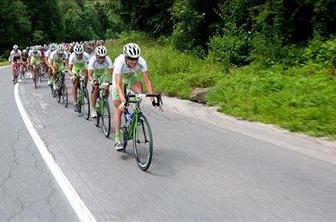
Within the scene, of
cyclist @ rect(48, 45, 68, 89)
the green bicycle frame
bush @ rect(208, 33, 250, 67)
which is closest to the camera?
the green bicycle frame

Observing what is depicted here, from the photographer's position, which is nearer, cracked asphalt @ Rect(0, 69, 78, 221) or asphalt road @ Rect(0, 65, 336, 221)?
asphalt road @ Rect(0, 65, 336, 221)

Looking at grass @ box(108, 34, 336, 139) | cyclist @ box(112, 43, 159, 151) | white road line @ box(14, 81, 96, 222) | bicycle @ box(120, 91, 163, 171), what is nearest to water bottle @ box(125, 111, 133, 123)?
bicycle @ box(120, 91, 163, 171)

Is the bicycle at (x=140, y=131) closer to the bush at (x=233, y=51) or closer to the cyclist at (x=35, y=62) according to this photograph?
the bush at (x=233, y=51)

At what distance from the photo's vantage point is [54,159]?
905 cm

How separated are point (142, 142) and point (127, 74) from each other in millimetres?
1522

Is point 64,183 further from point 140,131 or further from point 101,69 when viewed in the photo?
point 101,69

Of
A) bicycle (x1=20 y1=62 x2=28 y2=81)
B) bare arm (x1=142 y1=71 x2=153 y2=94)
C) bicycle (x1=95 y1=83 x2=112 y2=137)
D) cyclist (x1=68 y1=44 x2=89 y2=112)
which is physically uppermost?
bare arm (x1=142 y1=71 x2=153 y2=94)

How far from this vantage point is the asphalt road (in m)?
6.10

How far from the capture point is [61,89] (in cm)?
1642

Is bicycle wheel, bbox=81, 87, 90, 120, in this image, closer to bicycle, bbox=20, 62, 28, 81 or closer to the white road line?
the white road line

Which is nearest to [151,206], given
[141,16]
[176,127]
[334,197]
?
[334,197]

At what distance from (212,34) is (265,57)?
816 centimetres

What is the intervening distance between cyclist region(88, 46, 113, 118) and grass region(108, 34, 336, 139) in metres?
3.26

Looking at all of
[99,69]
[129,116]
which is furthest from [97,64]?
[129,116]
